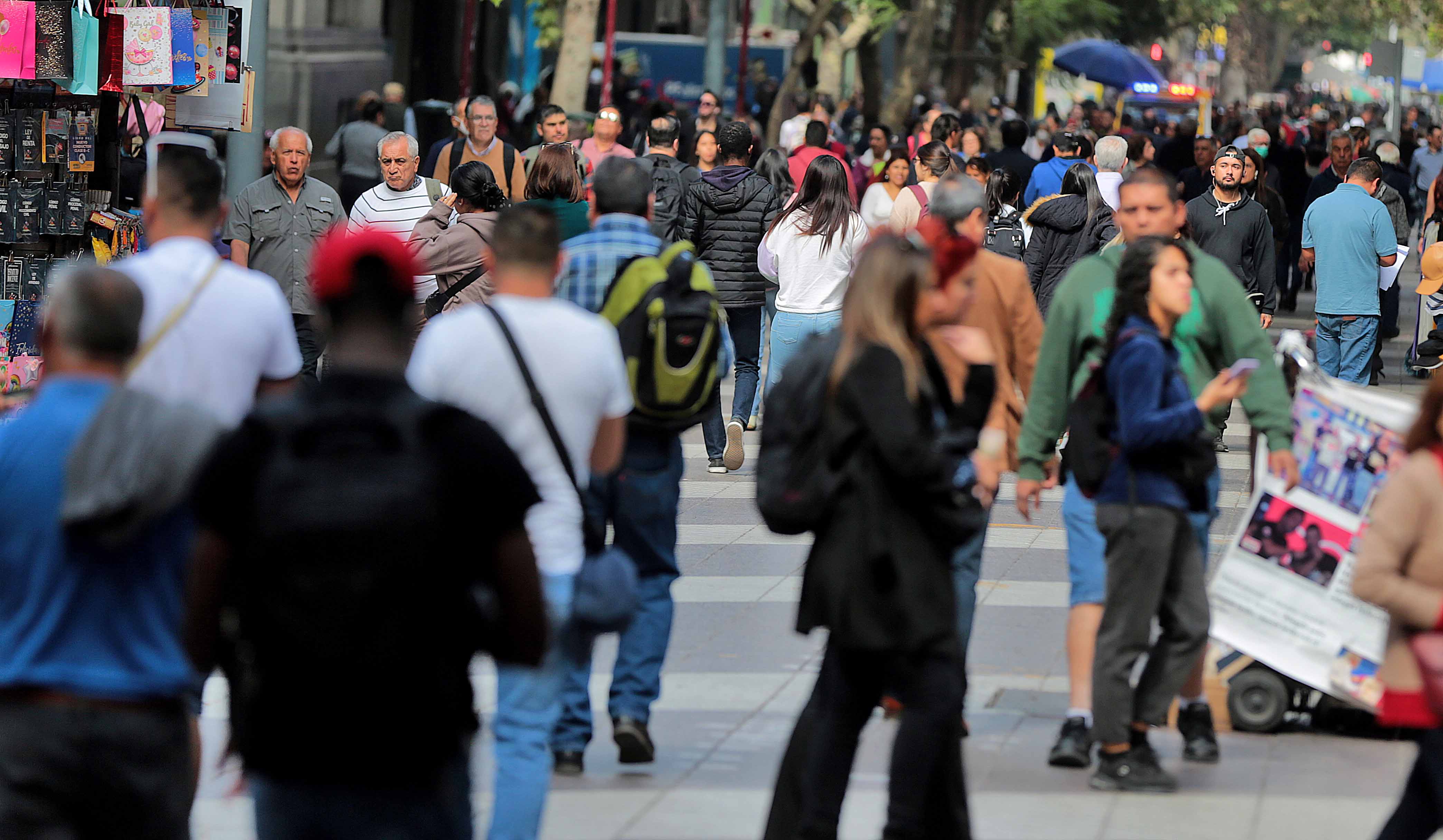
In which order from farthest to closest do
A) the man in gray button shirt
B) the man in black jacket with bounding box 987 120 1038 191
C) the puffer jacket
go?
the man in black jacket with bounding box 987 120 1038 191
the puffer jacket
the man in gray button shirt

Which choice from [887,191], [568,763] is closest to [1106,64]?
[887,191]

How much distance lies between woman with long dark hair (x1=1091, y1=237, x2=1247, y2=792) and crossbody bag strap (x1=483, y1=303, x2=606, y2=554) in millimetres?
1660

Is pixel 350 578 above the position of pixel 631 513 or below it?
above

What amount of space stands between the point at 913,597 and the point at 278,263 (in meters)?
6.34

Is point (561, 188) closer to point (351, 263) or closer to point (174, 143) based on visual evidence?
point (174, 143)

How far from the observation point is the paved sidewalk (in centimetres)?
558

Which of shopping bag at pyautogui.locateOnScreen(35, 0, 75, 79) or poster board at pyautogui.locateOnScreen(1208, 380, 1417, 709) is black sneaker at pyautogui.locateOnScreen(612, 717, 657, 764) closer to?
poster board at pyautogui.locateOnScreen(1208, 380, 1417, 709)

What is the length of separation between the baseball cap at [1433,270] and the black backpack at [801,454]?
966 cm

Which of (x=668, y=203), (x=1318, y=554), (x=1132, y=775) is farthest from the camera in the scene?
(x=668, y=203)

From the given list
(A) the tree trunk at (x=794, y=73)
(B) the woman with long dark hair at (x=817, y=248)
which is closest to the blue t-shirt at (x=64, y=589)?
(B) the woman with long dark hair at (x=817, y=248)

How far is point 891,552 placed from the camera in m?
4.47

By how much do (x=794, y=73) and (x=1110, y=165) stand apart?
17575 millimetres

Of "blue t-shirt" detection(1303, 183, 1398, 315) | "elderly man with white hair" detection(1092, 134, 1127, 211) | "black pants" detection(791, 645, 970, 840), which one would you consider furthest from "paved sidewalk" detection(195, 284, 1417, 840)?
"blue t-shirt" detection(1303, 183, 1398, 315)

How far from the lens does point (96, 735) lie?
3.64 metres
